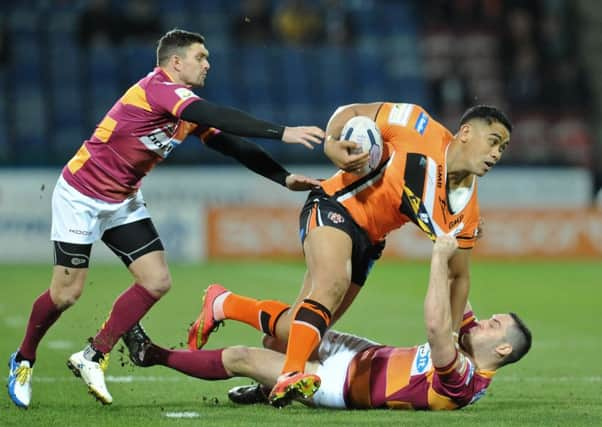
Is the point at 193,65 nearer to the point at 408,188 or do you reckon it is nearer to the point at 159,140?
the point at 159,140

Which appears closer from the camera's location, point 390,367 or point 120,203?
point 390,367

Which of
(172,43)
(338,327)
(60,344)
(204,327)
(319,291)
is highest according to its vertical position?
(172,43)

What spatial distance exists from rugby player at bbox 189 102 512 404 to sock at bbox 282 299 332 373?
0.51 ft

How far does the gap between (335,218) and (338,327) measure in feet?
13.7

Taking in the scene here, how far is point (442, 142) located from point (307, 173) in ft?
38.6

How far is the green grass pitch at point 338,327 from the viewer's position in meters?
6.29

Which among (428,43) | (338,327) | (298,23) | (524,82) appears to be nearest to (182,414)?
(338,327)

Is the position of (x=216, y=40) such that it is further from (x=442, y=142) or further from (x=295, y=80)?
(x=442, y=142)

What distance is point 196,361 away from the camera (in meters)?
6.57

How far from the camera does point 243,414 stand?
20.8ft

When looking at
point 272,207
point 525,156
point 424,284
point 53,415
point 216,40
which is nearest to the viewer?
point 53,415

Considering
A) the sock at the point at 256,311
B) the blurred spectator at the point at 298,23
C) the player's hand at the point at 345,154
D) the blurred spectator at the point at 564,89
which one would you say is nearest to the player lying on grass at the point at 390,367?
the sock at the point at 256,311

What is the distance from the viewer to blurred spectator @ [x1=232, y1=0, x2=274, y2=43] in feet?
66.7

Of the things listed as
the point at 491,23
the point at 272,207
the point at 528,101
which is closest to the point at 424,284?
the point at 272,207
